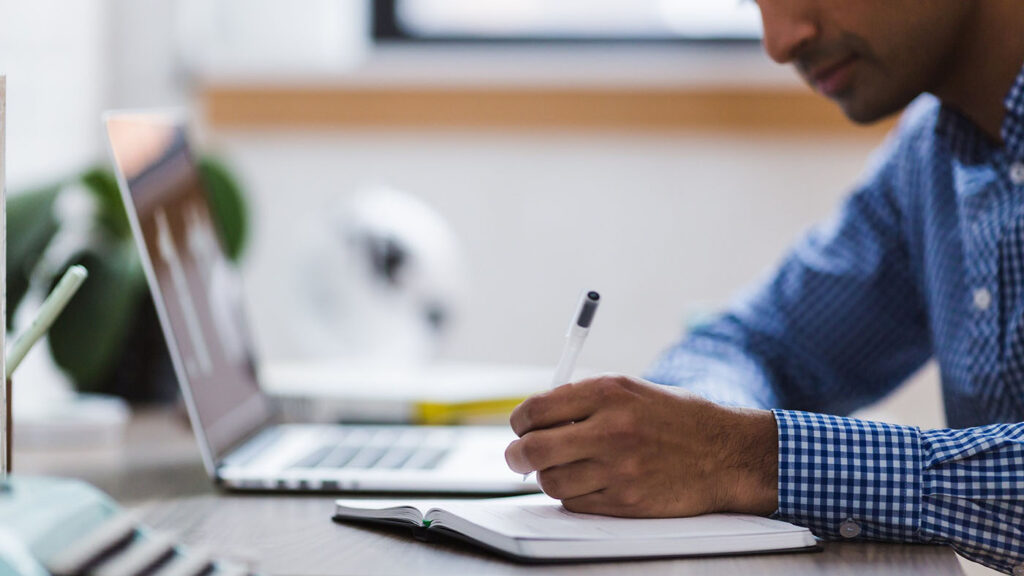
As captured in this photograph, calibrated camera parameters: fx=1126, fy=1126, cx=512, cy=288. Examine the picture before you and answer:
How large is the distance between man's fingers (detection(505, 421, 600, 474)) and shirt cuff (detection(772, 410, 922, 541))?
0.12 metres

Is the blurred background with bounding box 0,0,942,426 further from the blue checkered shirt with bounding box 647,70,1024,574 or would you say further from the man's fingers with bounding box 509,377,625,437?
the man's fingers with bounding box 509,377,625,437

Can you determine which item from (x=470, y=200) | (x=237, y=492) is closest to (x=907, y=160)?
(x=237, y=492)

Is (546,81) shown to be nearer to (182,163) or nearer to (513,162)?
(513,162)

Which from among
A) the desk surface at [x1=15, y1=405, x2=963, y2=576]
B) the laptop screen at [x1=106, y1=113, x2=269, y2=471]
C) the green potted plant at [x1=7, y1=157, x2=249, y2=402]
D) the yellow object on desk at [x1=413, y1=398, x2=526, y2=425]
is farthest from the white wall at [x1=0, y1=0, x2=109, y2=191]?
the desk surface at [x1=15, y1=405, x2=963, y2=576]

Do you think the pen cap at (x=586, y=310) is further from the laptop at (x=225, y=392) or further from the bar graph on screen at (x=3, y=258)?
the bar graph on screen at (x=3, y=258)

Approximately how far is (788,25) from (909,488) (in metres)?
0.52

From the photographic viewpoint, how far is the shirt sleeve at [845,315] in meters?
1.23

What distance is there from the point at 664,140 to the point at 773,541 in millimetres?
1604

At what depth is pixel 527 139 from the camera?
2.19 m

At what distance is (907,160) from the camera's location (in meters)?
1.23

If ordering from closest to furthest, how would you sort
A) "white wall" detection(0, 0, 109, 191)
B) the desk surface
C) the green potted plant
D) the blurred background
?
1. the desk surface
2. the green potted plant
3. "white wall" detection(0, 0, 109, 191)
4. the blurred background

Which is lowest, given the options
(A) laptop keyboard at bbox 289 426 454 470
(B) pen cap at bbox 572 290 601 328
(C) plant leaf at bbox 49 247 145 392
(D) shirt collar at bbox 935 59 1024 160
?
(A) laptop keyboard at bbox 289 426 454 470

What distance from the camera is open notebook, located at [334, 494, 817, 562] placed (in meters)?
0.59

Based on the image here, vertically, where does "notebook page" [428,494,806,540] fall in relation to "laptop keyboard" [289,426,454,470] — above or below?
above
